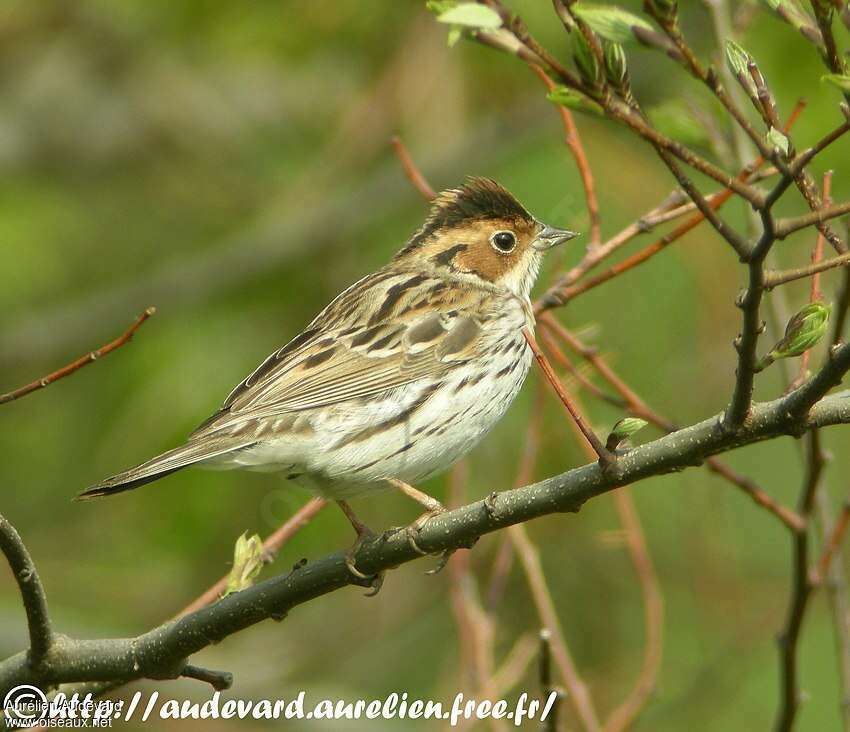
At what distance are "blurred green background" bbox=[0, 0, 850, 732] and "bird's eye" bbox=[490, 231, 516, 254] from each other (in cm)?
170

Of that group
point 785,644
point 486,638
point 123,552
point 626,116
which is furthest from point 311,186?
point 626,116

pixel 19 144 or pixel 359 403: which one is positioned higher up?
pixel 19 144

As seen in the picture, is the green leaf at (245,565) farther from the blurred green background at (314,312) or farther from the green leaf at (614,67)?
the blurred green background at (314,312)

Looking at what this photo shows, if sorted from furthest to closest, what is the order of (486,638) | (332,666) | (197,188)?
(197,188) → (332,666) → (486,638)

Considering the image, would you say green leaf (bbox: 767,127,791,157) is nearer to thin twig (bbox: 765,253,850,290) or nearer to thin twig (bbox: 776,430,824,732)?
thin twig (bbox: 765,253,850,290)

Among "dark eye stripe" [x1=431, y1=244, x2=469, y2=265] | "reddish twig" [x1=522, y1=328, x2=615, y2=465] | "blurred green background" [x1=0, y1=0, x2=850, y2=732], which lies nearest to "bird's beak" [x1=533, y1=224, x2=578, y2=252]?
"dark eye stripe" [x1=431, y1=244, x2=469, y2=265]

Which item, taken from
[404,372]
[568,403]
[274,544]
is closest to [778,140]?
[568,403]

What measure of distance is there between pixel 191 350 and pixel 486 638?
389 cm

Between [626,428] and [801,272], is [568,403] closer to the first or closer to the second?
[626,428]

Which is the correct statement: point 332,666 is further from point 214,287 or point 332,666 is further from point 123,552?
point 214,287

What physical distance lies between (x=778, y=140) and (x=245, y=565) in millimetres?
2123

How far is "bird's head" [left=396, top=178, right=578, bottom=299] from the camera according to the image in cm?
566

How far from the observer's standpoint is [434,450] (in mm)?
4590

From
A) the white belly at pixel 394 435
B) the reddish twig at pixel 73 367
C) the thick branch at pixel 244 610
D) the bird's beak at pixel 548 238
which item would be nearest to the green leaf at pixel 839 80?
the thick branch at pixel 244 610
